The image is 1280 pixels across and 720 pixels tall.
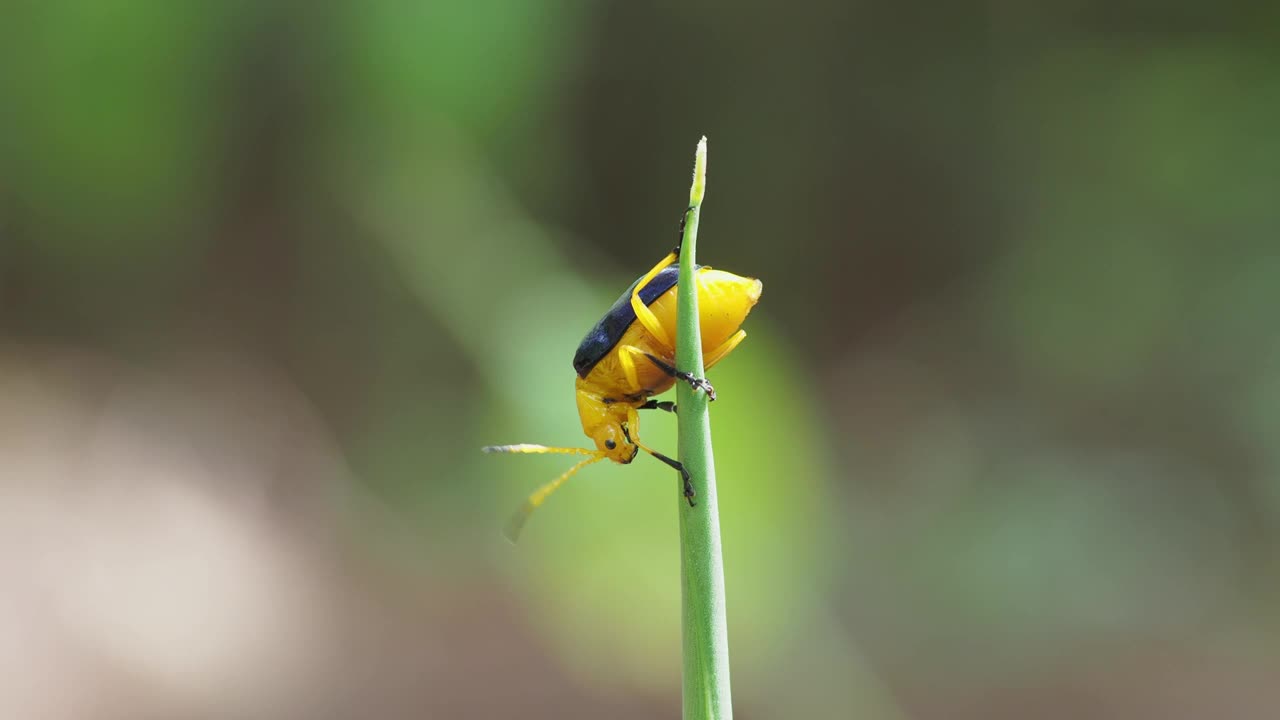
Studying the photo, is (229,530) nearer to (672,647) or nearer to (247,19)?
(672,647)

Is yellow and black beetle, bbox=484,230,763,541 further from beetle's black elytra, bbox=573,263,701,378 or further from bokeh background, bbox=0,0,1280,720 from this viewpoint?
bokeh background, bbox=0,0,1280,720

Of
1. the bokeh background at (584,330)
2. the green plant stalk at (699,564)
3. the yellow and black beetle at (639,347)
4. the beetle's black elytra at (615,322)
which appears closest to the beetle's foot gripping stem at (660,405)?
the yellow and black beetle at (639,347)

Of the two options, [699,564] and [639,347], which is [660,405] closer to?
[639,347]

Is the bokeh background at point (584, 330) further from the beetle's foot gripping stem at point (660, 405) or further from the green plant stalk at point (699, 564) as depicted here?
the green plant stalk at point (699, 564)

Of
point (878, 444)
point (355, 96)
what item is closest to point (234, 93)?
point (355, 96)

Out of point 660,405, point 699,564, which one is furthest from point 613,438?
point 699,564

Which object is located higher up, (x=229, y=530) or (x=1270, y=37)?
(x=1270, y=37)

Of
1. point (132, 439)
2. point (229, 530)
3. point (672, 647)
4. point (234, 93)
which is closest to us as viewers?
point (672, 647)

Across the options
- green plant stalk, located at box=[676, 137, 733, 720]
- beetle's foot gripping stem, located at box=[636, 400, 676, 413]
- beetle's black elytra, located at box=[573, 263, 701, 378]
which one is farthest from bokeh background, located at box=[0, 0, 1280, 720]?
green plant stalk, located at box=[676, 137, 733, 720]
